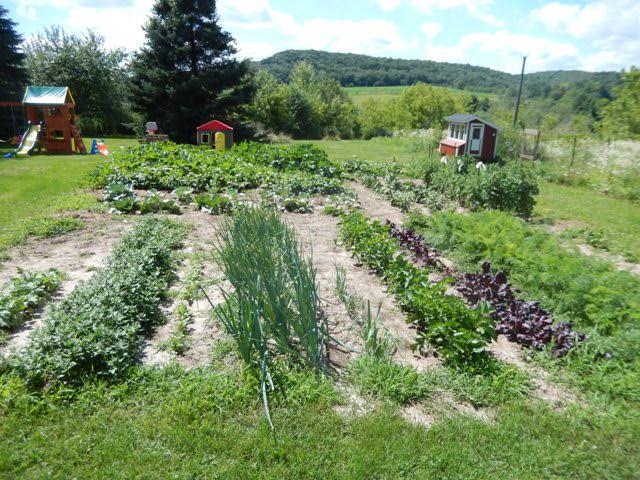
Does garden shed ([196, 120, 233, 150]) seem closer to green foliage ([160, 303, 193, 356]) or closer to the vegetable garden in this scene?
the vegetable garden

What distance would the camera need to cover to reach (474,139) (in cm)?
1753

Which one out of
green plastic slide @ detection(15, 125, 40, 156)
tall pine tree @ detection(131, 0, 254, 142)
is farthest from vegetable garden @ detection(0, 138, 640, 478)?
tall pine tree @ detection(131, 0, 254, 142)

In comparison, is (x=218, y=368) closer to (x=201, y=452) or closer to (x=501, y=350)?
(x=201, y=452)

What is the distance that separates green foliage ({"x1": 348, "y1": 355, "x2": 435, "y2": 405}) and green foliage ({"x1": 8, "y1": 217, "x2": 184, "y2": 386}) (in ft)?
5.90

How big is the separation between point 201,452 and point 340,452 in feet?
2.80

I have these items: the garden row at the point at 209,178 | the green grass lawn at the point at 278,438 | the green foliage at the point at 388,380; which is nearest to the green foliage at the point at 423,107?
the garden row at the point at 209,178

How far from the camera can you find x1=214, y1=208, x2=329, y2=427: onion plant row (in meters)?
3.40

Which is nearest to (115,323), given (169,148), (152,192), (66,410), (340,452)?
(66,410)

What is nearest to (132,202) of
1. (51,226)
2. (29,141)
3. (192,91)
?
(51,226)

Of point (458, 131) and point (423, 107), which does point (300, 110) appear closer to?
point (423, 107)

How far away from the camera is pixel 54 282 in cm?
487

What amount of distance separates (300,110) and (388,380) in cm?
3062

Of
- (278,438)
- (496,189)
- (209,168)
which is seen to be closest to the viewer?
(278,438)

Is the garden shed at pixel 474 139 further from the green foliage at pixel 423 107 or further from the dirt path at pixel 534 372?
the green foliage at pixel 423 107
